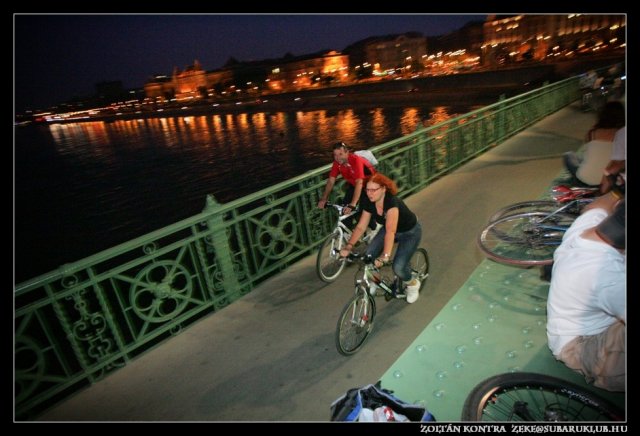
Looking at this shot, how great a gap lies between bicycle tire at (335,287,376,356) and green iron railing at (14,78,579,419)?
1.87m

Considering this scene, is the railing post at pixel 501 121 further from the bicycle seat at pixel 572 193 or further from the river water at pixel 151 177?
the river water at pixel 151 177

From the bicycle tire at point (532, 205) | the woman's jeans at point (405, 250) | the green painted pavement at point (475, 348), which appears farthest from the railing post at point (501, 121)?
the woman's jeans at point (405, 250)

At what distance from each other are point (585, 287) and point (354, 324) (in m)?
2.09

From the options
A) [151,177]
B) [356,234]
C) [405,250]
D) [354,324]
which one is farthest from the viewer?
[151,177]

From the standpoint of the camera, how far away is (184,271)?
4.24m

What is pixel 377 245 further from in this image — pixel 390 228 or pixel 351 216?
pixel 351 216

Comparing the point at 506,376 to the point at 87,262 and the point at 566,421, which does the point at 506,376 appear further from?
the point at 87,262

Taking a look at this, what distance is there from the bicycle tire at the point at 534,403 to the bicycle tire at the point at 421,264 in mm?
1922

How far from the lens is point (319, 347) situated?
381cm

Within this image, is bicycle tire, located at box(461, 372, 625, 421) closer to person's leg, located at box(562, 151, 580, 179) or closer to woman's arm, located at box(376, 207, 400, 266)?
woman's arm, located at box(376, 207, 400, 266)

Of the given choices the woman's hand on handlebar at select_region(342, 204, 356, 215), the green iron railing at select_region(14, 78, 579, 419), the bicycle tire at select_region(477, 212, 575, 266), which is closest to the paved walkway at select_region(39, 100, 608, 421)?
the green iron railing at select_region(14, 78, 579, 419)

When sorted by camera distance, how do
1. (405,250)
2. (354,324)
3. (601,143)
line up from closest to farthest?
1. (354,324)
2. (405,250)
3. (601,143)

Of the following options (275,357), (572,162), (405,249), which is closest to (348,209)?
(405,249)

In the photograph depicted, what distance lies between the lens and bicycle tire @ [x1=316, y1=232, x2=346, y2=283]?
196 inches
